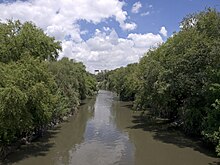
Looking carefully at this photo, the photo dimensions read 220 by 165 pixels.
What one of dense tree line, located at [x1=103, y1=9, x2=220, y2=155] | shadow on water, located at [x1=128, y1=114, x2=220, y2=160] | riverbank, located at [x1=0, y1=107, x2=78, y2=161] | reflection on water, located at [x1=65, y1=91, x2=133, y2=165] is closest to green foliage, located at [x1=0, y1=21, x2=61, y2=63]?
riverbank, located at [x1=0, y1=107, x2=78, y2=161]

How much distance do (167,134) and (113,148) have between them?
26.1 feet

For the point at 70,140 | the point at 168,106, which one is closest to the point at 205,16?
the point at 168,106

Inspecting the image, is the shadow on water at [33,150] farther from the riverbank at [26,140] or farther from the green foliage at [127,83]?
the green foliage at [127,83]

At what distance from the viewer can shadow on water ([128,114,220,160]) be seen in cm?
2706

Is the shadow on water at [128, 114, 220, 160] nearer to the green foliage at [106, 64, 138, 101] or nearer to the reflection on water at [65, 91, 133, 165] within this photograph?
the reflection on water at [65, 91, 133, 165]

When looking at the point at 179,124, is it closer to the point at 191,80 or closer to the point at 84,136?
the point at 191,80

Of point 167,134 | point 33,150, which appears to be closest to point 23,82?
point 33,150

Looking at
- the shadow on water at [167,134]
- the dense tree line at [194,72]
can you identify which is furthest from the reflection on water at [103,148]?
the dense tree line at [194,72]

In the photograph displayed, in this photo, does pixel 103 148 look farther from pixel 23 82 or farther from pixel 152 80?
pixel 152 80

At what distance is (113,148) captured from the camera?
2708 cm

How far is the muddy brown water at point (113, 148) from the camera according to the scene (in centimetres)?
2327

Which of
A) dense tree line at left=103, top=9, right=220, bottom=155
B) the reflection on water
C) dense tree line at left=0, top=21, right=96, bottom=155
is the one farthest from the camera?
dense tree line at left=103, top=9, right=220, bottom=155

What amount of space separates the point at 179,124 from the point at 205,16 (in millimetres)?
12687

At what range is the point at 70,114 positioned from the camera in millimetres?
47125
